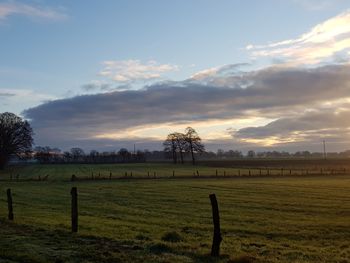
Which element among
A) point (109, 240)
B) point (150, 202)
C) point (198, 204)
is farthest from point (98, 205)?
point (109, 240)

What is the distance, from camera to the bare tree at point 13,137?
127544 millimetres

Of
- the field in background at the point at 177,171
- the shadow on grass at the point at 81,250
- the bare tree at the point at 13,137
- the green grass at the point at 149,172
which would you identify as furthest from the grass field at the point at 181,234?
the bare tree at the point at 13,137

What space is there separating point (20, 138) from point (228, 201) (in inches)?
3965

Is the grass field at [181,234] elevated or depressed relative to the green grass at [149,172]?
depressed

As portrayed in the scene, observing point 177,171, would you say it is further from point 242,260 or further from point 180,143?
point 242,260

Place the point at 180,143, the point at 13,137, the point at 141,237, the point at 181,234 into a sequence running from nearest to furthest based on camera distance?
the point at 141,237
the point at 181,234
the point at 13,137
the point at 180,143

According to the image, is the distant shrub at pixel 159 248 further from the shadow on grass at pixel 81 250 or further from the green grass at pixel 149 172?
the green grass at pixel 149 172

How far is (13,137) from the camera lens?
129875 mm

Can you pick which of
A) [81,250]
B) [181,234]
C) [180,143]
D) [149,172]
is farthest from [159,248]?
[180,143]

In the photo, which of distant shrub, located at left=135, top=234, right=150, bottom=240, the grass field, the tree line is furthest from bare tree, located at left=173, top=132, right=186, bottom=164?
distant shrub, located at left=135, top=234, right=150, bottom=240

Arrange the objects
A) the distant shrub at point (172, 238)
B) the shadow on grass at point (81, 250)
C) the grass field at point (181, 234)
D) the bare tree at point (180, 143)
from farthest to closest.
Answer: the bare tree at point (180, 143) < the distant shrub at point (172, 238) < the grass field at point (181, 234) < the shadow on grass at point (81, 250)

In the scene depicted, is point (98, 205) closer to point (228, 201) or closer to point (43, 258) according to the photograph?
point (228, 201)

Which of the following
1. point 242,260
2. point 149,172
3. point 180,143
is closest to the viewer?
point 242,260

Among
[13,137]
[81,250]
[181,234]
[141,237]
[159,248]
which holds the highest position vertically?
[13,137]
